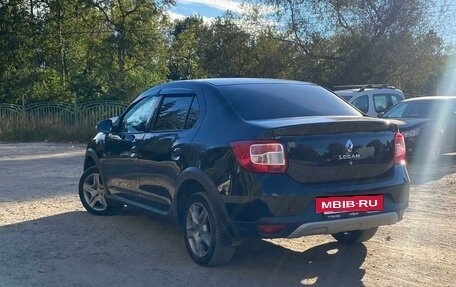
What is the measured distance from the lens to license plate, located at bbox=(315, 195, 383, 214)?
5.43 meters

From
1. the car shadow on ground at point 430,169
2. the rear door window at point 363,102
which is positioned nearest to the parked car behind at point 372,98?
the rear door window at point 363,102

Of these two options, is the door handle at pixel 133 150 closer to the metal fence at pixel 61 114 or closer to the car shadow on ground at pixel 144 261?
the car shadow on ground at pixel 144 261

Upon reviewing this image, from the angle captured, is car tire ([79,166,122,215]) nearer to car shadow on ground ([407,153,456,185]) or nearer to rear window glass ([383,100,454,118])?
car shadow on ground ([407,153,456,185])

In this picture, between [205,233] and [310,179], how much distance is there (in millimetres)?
1169

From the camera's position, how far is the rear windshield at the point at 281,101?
6.05m

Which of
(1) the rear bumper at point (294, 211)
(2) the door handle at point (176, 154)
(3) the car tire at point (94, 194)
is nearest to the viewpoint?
(1) the rear bumper at point (294, 211)

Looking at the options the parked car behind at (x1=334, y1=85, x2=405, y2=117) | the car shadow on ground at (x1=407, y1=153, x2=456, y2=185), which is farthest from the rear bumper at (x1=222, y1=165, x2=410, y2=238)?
the parked car behind at (x1=334, y1=85, x2=405, y2=117)

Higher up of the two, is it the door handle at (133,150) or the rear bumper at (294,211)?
the door handle at (133,150)

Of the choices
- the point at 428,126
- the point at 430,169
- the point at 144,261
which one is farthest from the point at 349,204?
the point at 428,126

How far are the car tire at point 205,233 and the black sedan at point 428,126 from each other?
8.55 m

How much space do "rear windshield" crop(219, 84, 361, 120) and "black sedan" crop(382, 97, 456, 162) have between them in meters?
7.59

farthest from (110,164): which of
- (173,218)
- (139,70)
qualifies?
(139,70)

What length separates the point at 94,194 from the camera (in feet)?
28.3

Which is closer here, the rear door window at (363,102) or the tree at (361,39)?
the rear door window at (363,102)
